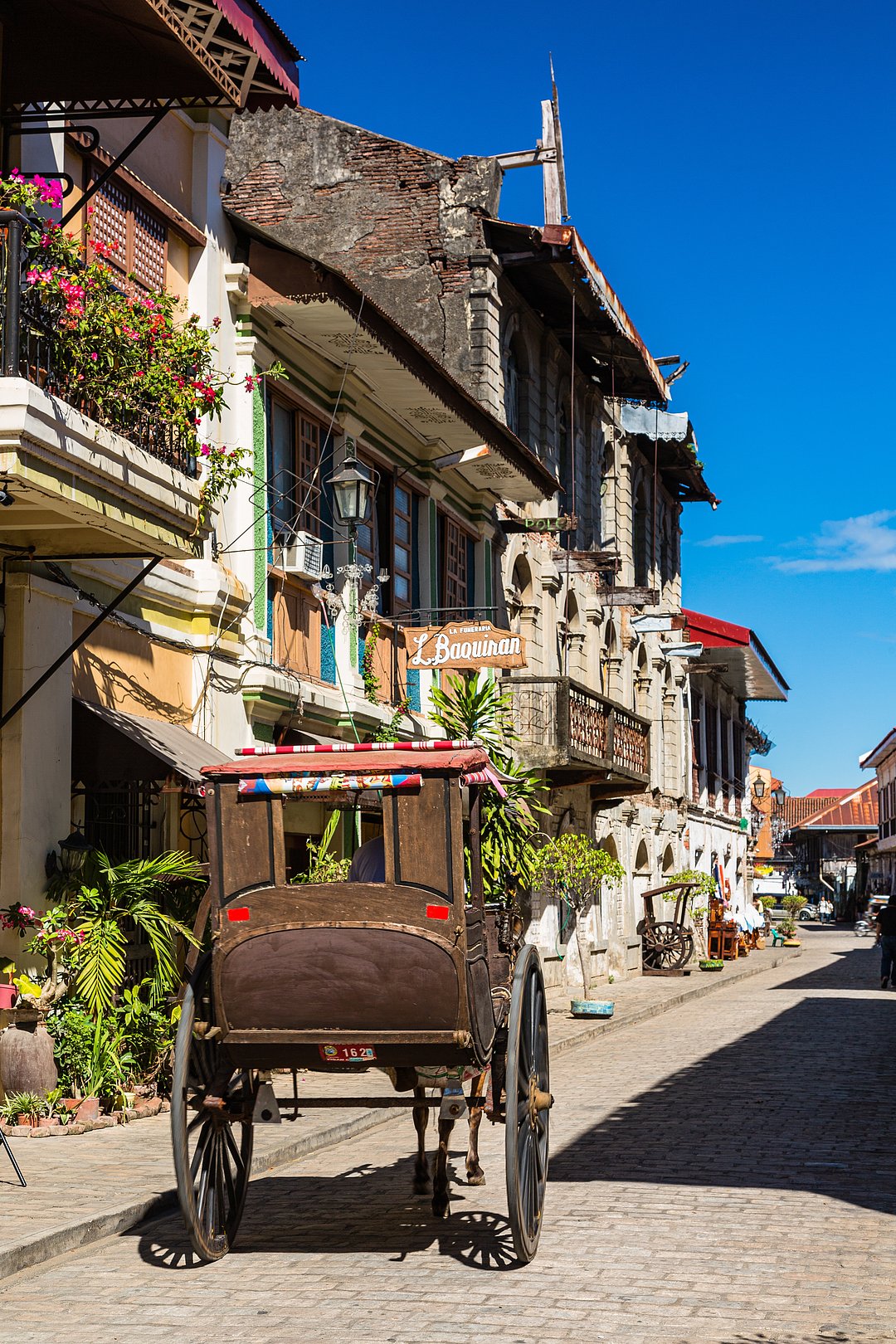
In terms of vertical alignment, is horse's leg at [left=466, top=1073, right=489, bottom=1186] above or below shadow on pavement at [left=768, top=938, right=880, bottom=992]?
above

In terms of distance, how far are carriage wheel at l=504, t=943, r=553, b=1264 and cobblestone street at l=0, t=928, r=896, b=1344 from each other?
0.20m

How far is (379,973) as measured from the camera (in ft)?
21.3

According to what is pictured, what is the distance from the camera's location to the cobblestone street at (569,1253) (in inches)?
229

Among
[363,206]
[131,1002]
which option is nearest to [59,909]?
[131,1002]

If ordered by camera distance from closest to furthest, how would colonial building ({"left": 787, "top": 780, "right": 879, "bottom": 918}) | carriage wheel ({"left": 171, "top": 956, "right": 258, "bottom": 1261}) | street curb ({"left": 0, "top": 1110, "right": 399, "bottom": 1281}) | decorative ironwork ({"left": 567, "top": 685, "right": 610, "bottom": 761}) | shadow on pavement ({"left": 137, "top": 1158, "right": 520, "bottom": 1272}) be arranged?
carriage wheel ({"left": 171, "top": 956, "right": 258, "bottom": 1261}), street curb ({"left": 0, "top": 1110, "right": 399, "bottom": 1281}), shadow on pavement ({"left": 137, "top": 1158, "right": 520, "bottom": 1272}), decorative ironwork ({"left": 567, "top": 685, "right": 610, "bottom": 761}), colonial building ({"left": 787, "top": 780, "right": 879, "bottom": 918})

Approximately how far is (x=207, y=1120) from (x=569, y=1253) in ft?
5.44

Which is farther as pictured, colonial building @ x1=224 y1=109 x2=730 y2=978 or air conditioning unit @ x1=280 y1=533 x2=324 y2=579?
colonial building @ x1=224 y1=109 x2=730 y2=978

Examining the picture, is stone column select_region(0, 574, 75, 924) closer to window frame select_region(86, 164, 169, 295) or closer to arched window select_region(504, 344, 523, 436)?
window frame select_region(86, 164, 169, 295)

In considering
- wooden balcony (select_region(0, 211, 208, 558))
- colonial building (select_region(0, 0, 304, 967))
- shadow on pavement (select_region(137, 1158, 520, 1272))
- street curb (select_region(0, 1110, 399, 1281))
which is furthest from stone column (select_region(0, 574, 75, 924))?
shadow on pavement (select_region(137, 1158, 520, 1272))

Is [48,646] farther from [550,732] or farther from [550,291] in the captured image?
[550,291]

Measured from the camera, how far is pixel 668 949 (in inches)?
1182

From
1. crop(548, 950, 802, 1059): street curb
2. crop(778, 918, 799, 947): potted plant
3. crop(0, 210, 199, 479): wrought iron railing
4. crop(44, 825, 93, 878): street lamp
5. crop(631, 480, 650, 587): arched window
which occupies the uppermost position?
crop(631, 480, 650, 587): arched window

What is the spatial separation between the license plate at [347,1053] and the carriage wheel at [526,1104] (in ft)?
1.85

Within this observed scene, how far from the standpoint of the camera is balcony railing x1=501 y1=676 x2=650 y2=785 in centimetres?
2191
